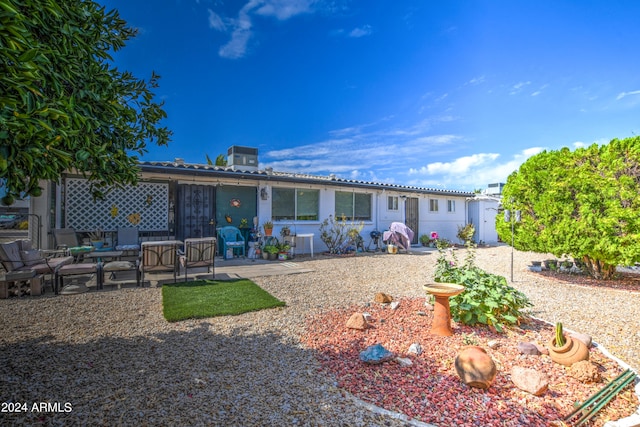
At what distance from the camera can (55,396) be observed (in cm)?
254

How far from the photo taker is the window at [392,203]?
1440cm

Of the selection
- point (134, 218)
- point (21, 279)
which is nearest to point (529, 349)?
point (21, 279)

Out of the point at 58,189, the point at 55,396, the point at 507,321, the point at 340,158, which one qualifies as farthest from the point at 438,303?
the point at 340,158

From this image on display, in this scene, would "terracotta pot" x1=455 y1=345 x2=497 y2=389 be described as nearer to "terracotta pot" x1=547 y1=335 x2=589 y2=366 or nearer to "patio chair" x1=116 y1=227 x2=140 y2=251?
"terracotta pot" x1=547 y1=335 x2=589 y2=366

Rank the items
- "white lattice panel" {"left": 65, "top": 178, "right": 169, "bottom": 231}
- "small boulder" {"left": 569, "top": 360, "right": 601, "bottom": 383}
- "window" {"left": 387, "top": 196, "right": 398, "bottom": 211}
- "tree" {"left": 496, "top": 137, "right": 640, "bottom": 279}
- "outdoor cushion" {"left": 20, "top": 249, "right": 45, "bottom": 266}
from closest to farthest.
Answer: "small boulder" {"left": 569, "top": 360, "right": 601, "bottom": 383} → "outdoor cushion" {"left": 20, "top": 249, "right": 45, "bottom": 266} → "tree" {"left": 496, "top": 137, "right": 640, "bottom": 279} → "white lattice panel" {"left": 65, "top": 178, "right": 169, "bottom": 231} → "window" {"left": 387, "top": 196, "right": 398, "bottom": 211}

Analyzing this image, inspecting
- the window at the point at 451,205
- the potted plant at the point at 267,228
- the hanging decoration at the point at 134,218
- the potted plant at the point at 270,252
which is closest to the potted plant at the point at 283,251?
the potted plant at the point at 270,252

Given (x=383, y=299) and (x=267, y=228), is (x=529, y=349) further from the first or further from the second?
(x=267, y=228)

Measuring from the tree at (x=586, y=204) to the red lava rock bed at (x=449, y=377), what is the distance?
13.4 ft

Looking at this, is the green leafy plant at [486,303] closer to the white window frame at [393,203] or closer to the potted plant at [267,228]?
the potted plant at [267,228]

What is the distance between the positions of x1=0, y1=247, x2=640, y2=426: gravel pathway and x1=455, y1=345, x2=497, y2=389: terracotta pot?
92 centimetres

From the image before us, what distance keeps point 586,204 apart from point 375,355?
23.3ft

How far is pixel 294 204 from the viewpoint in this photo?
38.3 ft

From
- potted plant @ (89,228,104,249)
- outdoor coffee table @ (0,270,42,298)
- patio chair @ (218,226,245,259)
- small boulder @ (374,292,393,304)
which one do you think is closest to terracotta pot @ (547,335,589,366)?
small boulder @ (374,292,393,304)

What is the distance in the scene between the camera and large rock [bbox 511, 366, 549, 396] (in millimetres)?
2656
